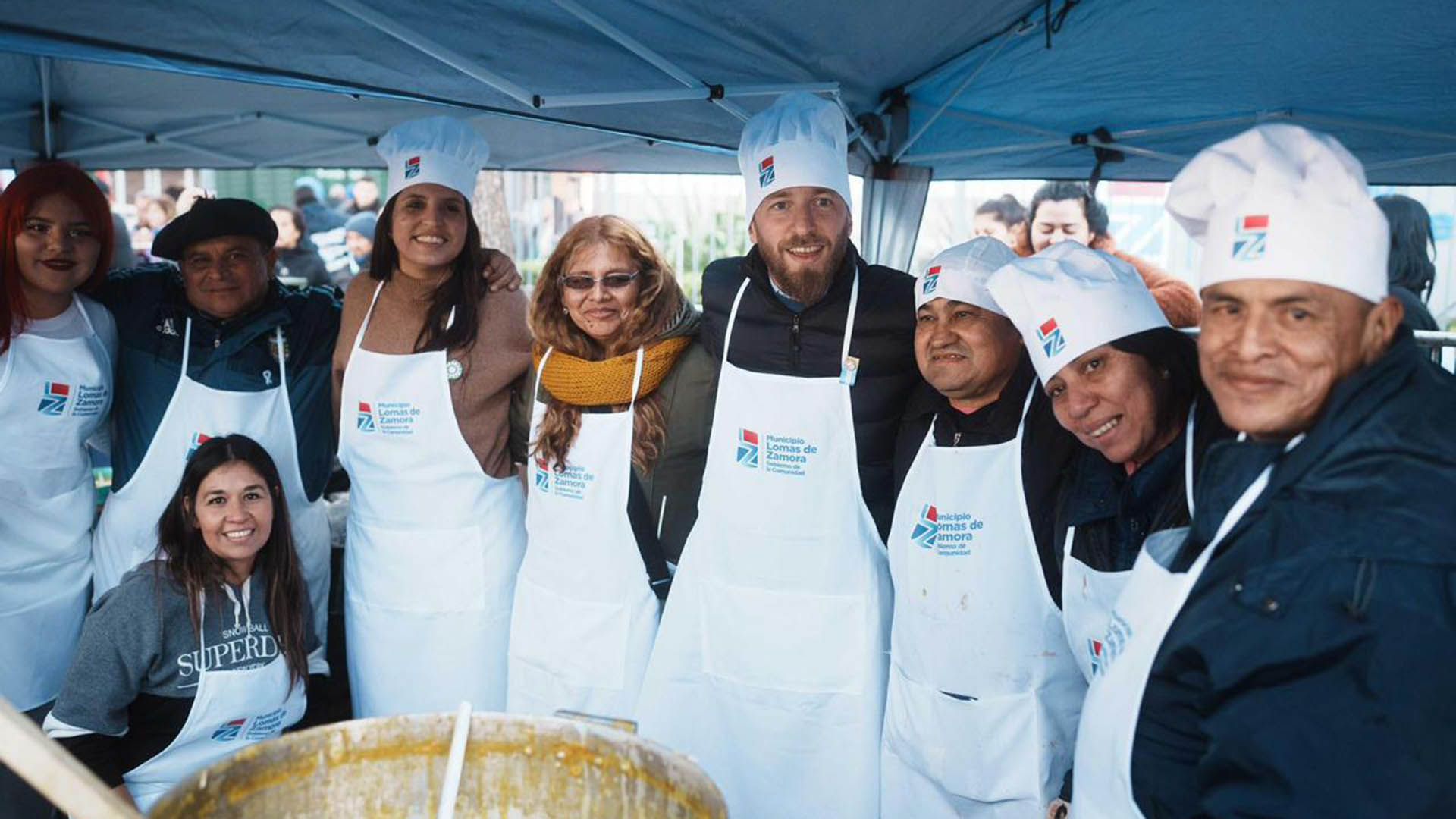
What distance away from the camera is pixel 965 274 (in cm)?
226

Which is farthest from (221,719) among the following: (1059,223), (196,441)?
(1059,223)

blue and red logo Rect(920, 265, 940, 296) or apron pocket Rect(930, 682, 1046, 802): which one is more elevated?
blue and red logo Rect(920, 265, 940, 296)

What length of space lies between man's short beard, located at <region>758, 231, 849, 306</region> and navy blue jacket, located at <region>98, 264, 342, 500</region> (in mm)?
1309

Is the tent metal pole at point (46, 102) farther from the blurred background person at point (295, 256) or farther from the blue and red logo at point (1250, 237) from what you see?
the blue and red logo at point (1250, 237)

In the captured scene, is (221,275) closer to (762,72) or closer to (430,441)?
(430,441)

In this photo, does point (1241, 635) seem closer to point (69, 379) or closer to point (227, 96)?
point (69, 379)

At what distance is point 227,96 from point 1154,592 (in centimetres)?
397

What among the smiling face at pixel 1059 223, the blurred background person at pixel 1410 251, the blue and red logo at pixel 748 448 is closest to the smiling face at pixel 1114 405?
the blue and red logo at pixel 748 448

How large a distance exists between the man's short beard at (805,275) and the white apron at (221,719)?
1.40m

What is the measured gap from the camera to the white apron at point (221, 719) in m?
2.49

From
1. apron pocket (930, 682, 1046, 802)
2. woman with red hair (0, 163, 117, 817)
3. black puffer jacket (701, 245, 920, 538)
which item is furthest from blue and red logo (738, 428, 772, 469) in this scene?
woman with red hair (0, 163, 117, 817)

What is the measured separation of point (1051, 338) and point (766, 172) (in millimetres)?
963

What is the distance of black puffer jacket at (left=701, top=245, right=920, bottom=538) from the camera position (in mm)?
2539

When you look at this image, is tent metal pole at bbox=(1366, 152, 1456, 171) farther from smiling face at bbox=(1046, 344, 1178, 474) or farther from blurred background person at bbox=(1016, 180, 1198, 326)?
smiling face at bbox=(1046, 344, 1178, 474)
